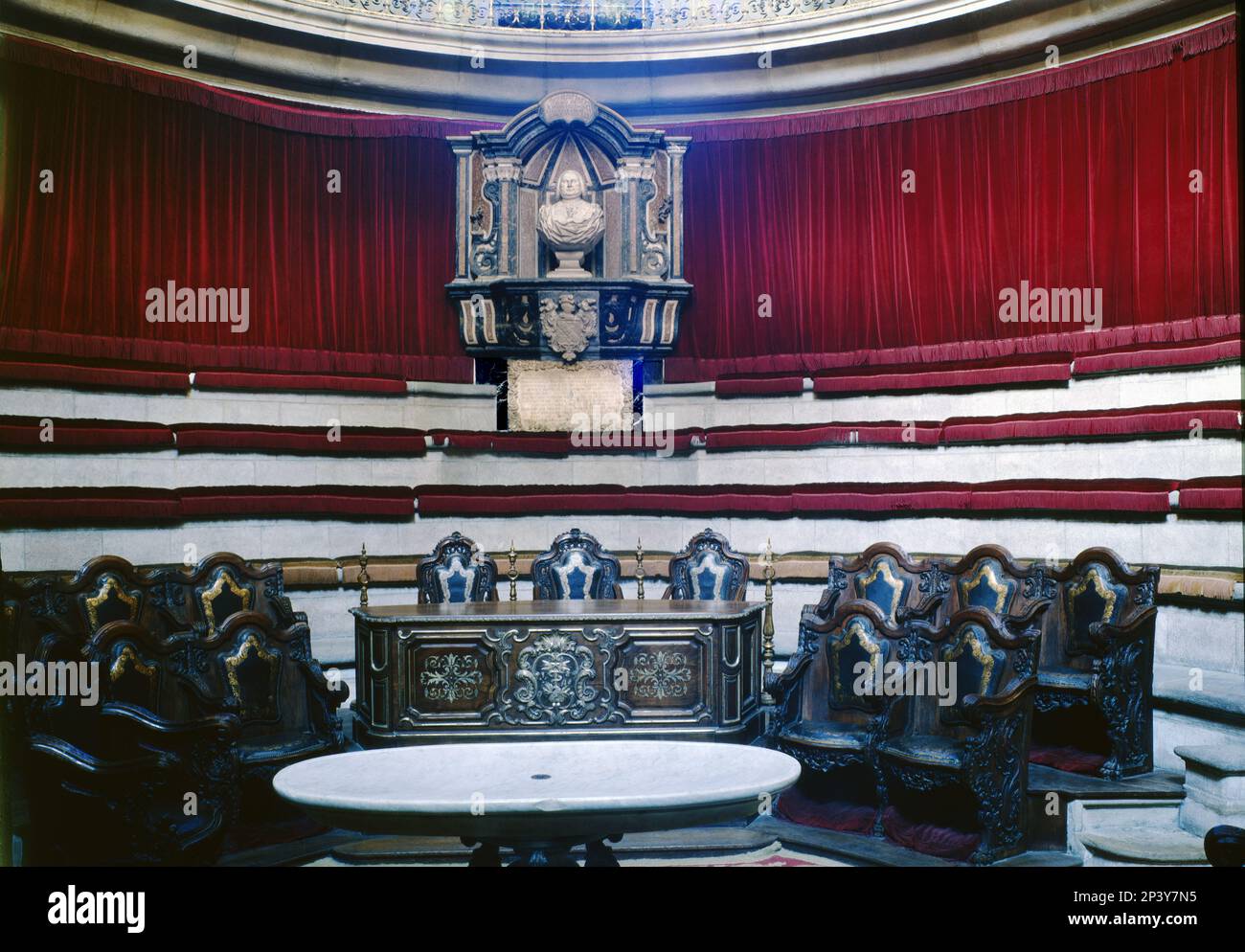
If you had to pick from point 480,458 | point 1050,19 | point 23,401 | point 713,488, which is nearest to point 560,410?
point 480,458

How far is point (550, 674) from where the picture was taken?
539 cm

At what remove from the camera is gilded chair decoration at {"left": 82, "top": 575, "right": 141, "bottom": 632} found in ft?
17.7

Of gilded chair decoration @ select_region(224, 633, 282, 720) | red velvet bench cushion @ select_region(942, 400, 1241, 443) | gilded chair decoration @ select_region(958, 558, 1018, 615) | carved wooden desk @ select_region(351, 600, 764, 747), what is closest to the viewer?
gilded chair decoration @ select_region(224, 633, 282, 720)

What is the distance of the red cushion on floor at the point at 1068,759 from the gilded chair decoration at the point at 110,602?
3906 millimetres

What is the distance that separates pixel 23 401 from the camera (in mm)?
6598

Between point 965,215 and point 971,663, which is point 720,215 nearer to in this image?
point 965,215

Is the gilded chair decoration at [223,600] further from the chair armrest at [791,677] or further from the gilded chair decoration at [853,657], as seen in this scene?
the gilded chair decoration at [853,657]

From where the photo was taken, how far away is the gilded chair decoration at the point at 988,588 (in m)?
5.44

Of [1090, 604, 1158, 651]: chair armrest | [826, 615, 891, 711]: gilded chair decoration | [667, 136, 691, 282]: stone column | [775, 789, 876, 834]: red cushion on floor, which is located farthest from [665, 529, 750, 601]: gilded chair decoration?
[667, 136, 691, 282]: stone column

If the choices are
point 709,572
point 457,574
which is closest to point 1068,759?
point 709,572

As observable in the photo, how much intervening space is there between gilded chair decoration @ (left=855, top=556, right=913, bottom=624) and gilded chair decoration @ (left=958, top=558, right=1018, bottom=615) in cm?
26

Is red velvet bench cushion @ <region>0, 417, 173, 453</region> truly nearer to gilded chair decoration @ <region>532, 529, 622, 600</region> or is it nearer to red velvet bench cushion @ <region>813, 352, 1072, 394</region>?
gilded chair decoration @ <region>532, 529, 622, 600</region>

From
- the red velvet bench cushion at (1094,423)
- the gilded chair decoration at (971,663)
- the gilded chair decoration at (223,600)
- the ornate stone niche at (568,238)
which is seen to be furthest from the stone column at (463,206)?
the gilded chair decoration at (971,663)

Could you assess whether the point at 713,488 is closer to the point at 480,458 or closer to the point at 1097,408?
the point at 480,458
